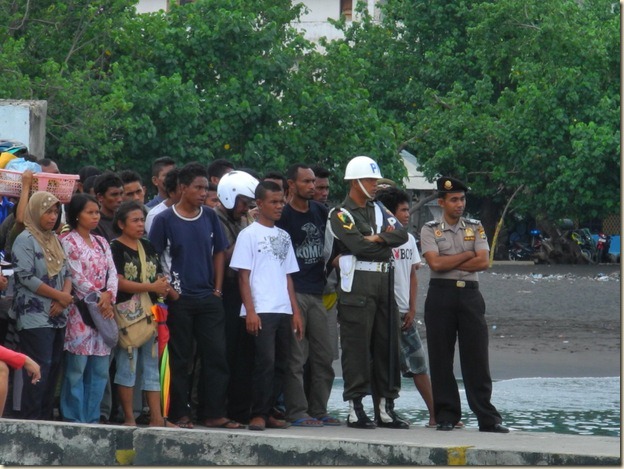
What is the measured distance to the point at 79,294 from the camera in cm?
854

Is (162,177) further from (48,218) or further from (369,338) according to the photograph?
(369,338)

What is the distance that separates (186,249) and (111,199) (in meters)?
0.79

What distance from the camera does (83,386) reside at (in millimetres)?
8617

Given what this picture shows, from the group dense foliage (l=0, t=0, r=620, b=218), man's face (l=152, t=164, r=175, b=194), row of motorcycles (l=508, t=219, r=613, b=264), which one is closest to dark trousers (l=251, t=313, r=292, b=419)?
man's face (l=152, t=164, r=175, b=194)

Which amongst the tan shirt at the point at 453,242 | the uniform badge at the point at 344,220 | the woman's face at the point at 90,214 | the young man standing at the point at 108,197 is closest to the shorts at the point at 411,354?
the tan shirt at the point at 453,242

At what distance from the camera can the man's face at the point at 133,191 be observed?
31.9 feet

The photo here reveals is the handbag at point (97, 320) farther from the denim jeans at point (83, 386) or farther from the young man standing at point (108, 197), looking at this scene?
the young man standing at point (108, 197)

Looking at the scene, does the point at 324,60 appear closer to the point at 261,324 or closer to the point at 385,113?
the point at 385,113

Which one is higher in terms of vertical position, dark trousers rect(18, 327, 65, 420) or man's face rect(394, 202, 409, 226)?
man's face rect(394, 202, 409, 226)

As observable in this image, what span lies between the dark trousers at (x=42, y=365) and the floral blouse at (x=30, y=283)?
65 mm

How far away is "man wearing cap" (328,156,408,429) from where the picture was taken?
30.1ft

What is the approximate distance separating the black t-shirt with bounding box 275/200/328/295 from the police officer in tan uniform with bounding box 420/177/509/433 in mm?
790

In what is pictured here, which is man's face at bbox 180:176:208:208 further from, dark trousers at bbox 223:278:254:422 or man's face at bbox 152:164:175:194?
man's face at bbox 152:164:175:194

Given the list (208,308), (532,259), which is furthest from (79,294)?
(532,259)
